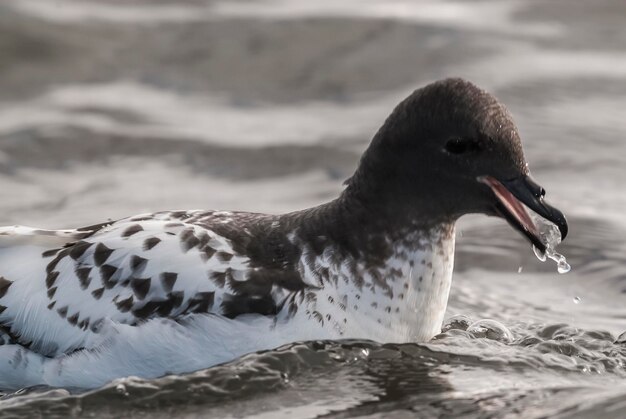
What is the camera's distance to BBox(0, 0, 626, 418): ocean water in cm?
658

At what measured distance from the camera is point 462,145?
6734mm

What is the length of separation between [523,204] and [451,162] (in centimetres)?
41

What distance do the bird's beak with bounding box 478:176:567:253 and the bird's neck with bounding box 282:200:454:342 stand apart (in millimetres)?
343

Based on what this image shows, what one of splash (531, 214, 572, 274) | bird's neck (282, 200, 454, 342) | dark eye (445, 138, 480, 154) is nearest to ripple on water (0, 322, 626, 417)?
bird's neck (282, 200, 454, 342)

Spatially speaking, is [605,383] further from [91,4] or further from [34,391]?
[91,4]

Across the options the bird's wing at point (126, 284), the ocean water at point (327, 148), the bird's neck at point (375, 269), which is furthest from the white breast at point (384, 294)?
the bird's wing at point (126, 284)

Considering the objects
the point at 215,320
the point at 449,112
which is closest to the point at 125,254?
the point at 215,320

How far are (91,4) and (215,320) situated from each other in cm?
797

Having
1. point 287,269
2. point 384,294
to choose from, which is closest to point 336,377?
point 384,294

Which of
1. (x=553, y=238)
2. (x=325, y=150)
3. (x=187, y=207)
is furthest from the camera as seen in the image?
(x=325, y=150)

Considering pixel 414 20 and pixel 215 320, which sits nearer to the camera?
pixel 215 320

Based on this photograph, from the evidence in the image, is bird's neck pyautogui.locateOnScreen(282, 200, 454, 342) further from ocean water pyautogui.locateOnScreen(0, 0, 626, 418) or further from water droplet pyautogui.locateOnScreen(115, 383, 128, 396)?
water droplet pyautogui.locateOnScreen(115, 383, 128, 396)

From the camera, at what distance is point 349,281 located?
6727mm

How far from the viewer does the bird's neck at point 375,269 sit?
6684 millimetres
